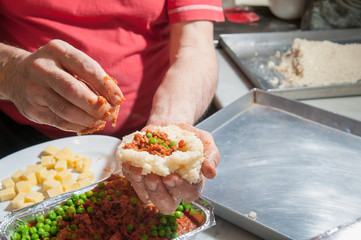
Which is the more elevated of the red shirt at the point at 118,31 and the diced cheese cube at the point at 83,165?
the red shirt at the point at 118,31

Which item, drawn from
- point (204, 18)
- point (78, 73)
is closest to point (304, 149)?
point (204, 18)

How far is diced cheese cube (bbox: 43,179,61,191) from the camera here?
1.52 meters

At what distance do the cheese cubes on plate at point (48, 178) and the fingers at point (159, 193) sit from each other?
583 mm

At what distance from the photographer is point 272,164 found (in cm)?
158

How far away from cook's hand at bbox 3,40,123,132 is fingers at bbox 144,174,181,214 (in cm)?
23

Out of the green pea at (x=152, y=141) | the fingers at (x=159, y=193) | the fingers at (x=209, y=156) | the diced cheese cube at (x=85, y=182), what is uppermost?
the green pea at (x=152, y=141)

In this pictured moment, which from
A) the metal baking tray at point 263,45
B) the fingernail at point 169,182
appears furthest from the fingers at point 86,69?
the metal baking tray at point 263,45

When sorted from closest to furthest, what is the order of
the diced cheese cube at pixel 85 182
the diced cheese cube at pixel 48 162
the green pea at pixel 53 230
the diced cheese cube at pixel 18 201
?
the green pea at pixel 53 230, the diced cheese cube at pixel 18 201, the diced cheese cube at pixel 85 182, the diced cheese cube at pixel 48 162

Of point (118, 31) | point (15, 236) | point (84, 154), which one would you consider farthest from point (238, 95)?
point (15, 236)

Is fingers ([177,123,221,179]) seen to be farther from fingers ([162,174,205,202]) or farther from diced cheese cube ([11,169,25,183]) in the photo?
diced cheese cube ([11,169,25,183])

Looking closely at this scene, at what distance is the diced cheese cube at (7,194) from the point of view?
57.8 inches

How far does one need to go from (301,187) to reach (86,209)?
817 mm

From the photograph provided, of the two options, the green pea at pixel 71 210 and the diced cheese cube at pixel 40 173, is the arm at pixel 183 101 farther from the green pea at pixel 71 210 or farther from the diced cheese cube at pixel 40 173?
the diced cheese cube at pixel 40 173

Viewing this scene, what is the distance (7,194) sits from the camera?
1.47 metres
